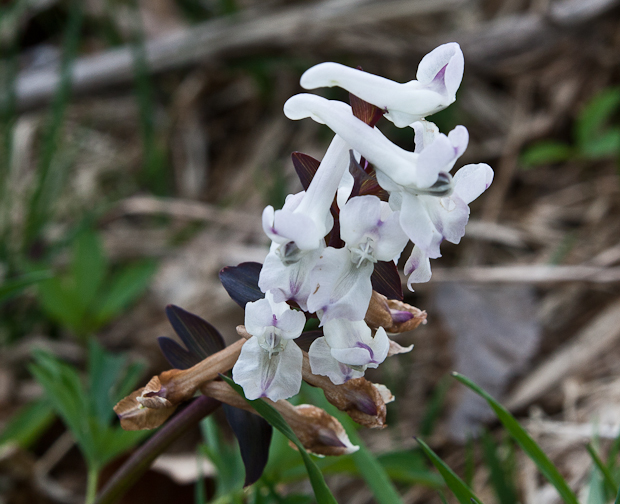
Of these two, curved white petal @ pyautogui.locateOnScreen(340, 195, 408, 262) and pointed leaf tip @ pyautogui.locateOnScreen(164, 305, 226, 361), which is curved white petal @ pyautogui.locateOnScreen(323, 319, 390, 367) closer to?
curved white petal @ pyautogui.locateOnScreen(340, 195, 408, 262)

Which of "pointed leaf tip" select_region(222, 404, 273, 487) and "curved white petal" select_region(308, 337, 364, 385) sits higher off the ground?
"curved white petal" select_region(308, 337, 364, 385)

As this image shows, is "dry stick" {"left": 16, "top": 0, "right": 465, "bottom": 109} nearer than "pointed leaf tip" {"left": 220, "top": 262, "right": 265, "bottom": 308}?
No

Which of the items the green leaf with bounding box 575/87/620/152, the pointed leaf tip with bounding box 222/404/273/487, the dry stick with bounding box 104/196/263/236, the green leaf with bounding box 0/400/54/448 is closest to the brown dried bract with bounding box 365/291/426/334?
the pointed leaf tip with bounding box 222/404/273/487

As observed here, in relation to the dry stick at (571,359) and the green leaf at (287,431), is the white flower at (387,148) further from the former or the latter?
the dry stick at (571,359)

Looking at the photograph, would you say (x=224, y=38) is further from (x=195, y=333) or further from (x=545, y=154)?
(x=195, y=333)

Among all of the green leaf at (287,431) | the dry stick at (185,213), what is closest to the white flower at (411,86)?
the green leaf at (287,431)

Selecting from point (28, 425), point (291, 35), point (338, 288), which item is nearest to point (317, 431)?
point (338, 288)
